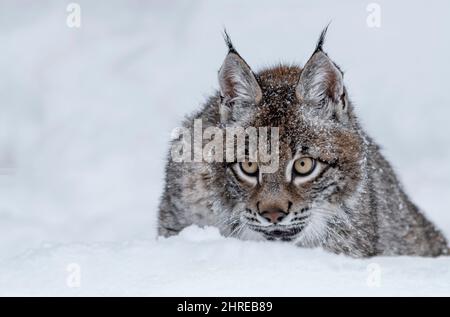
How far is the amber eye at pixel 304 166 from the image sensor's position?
685 centimetres

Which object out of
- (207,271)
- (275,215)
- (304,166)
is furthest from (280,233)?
(207,271)

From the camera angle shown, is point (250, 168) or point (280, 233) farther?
point (250, 168)

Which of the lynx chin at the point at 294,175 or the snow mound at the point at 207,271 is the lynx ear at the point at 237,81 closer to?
the lynx chin at the point at 294,175

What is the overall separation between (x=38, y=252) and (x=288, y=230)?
1.82 metres

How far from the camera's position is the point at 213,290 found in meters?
5.34

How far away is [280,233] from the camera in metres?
6.71

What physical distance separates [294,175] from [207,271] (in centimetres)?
146

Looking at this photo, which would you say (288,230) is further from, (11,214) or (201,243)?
(11,214)

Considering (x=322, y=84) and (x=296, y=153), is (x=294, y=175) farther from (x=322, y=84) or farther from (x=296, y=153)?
(x=322, y=84)

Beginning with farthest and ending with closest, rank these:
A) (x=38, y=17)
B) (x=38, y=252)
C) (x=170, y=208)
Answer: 1. (x=38, y=17)
2. (x=170, y=208)
3. (x=38, y=252)

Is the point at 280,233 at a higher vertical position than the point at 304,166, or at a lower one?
lower

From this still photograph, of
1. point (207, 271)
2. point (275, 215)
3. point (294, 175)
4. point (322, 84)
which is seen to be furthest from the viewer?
point (322, 84)

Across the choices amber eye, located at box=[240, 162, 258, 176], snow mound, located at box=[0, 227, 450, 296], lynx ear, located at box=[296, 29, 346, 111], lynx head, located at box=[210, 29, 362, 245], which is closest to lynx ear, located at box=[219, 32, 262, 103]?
lynx head, located at box=[210, 29, 362, 245]

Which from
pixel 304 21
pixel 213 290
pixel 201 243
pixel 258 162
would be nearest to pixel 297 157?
pixel 258 162
